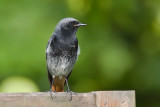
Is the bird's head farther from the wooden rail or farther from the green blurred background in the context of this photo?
the wooden rail

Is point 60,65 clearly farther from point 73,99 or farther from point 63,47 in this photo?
point 73,99

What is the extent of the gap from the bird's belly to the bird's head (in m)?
0.31

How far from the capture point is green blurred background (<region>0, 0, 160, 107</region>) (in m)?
5.52

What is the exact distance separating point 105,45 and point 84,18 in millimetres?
378

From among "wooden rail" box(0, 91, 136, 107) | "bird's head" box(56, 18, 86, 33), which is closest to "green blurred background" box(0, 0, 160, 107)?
"bird's head" box(56, 18, 86, 33)

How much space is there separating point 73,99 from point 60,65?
6.80 ft

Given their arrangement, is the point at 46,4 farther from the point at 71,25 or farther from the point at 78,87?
the point at 78,87

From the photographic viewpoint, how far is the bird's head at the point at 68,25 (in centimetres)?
579

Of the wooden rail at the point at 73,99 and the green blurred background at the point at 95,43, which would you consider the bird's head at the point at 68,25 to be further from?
the wooden rail at the point at 73,99

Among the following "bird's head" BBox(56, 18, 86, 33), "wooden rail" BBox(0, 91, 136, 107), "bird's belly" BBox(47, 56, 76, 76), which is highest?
"bird's head" BBox(56, 18, 86, 33)

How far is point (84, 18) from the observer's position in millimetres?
5953

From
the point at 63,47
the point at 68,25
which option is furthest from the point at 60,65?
the point at 68,25

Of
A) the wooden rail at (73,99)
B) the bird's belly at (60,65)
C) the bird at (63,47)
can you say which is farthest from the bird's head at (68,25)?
the wooden rail at (73,99)

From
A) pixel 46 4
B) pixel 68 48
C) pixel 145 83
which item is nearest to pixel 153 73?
pixel 145 83
